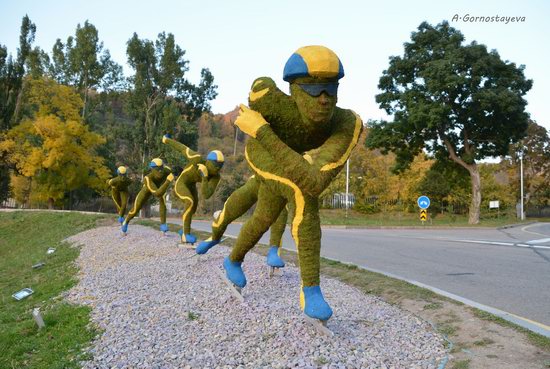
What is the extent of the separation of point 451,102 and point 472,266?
56.6 feet

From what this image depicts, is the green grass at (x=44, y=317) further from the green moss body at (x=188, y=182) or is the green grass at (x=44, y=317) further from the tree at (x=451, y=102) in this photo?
the tree at (x=451, y=102)

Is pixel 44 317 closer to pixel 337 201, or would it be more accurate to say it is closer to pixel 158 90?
pixel 158 90

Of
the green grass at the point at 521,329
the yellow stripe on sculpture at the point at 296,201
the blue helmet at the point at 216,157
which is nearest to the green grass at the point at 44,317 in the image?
the yellow stripe on sculpture at the point at 296,201

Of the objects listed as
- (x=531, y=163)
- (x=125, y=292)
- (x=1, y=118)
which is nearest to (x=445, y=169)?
(x=531, y=163)

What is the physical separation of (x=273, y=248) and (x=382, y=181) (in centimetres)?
2974

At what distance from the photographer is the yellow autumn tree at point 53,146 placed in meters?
23.8

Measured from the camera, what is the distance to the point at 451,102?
2286 centimetres

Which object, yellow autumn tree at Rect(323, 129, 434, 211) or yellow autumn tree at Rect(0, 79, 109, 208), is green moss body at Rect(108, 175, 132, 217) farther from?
yellow autumn tree at Rect(323, 129, 434, 211)

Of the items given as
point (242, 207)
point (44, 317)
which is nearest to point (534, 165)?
point (242, 207)

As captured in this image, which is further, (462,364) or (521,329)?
(521,329)

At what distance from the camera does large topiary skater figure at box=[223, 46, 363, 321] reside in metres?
3.49

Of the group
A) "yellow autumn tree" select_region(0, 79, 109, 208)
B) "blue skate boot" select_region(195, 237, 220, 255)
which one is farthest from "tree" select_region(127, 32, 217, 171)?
"blue skate boot" select_region(195, 237, 220, 255)

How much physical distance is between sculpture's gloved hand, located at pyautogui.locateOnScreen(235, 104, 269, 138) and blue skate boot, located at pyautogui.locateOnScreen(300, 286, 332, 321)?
53.5 inches

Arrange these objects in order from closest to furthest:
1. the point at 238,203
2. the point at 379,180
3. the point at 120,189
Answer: the point at 238,203, the point at 120,189, the point at 379,180
